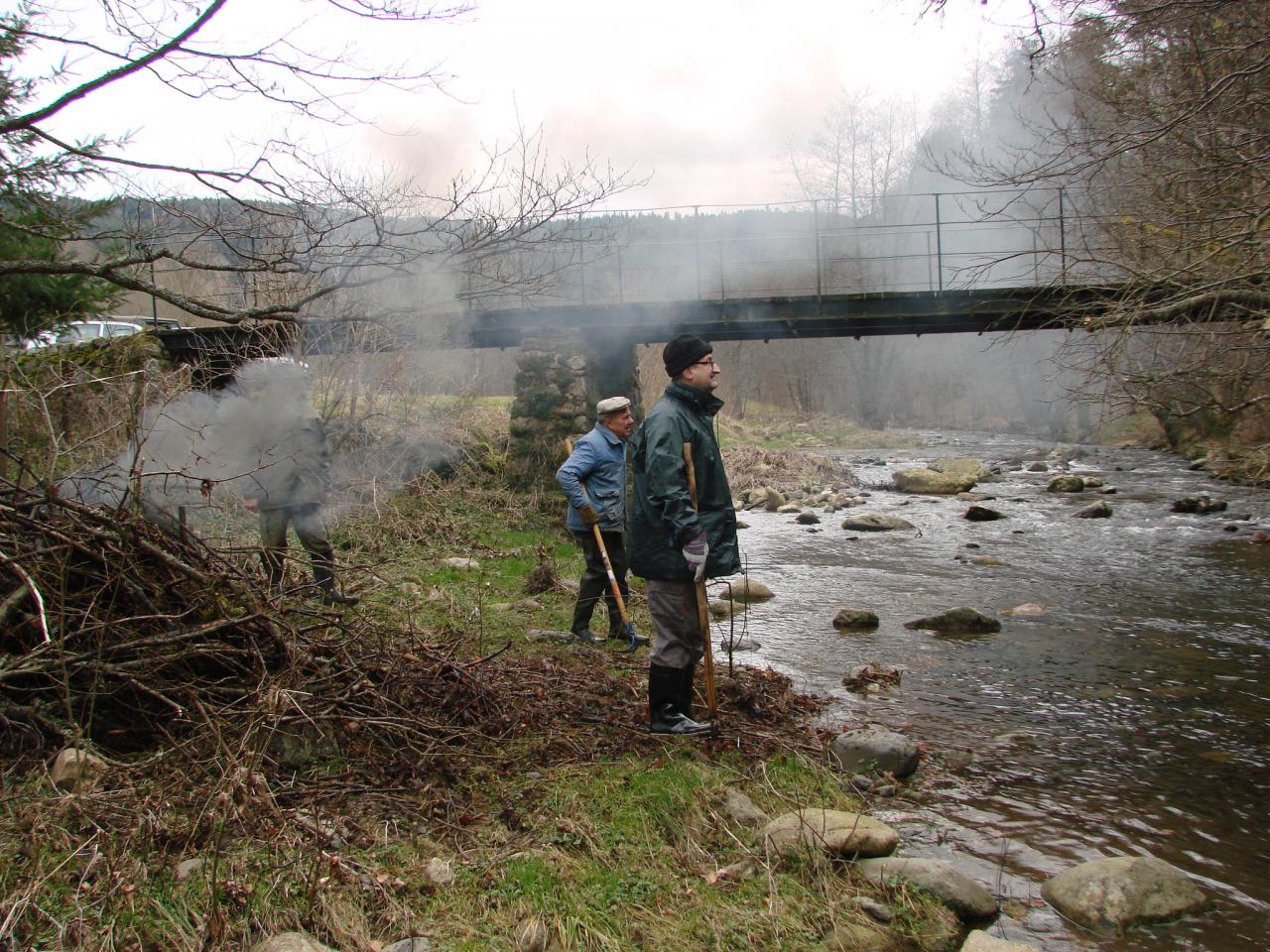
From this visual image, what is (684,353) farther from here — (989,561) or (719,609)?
(989,561)

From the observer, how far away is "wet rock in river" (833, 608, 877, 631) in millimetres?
8383

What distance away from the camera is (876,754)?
196 inches

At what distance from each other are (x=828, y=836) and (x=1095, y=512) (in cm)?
1250

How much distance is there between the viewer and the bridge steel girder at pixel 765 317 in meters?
14.6

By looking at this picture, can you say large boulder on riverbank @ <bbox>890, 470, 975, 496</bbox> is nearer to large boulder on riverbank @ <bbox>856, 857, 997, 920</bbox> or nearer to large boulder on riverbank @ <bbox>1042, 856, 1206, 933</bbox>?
large boulder on riverbank @ <bbox>1042, 856, 1206, 933</bbox>

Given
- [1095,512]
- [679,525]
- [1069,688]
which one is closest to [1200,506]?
[1095,512]

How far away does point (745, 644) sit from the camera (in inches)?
305

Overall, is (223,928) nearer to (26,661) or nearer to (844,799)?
(26,661)

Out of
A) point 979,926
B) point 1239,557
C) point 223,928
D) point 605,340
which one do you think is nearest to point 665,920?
point 979,926

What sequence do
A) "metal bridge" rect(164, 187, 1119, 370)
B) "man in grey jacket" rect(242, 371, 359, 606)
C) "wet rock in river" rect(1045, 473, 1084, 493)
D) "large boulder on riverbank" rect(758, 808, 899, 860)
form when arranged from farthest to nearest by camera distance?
"wet rock in river" rect(1045, 473, 1084, 493)
"metal bridge" rect(164, 187, 1119, 370)
"man in grey jacket" rect(242, 371, 359, 606)
"large boulder on riverbank" rect(758, 808, 899, 860)

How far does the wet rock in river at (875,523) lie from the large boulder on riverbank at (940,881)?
1119cm

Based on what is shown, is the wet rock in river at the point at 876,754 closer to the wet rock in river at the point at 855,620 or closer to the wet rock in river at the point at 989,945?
the wet rock in river at the point at 989,945

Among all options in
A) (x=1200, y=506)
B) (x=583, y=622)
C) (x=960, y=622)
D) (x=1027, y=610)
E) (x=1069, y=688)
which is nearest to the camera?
(x=1069, y=688)

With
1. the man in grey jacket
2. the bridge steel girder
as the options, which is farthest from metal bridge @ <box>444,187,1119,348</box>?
the man in grey jacket
